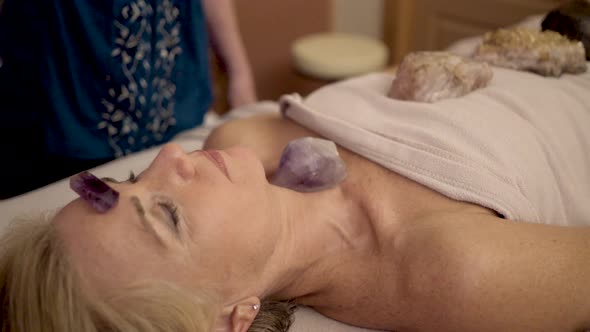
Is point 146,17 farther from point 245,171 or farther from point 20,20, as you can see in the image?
point 245,171

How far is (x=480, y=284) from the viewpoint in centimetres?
88

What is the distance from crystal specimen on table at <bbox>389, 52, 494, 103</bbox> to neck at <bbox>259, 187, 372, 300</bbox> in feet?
0.90

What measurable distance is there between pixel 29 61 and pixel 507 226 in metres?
1.06

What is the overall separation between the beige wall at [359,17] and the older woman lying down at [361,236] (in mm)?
2056

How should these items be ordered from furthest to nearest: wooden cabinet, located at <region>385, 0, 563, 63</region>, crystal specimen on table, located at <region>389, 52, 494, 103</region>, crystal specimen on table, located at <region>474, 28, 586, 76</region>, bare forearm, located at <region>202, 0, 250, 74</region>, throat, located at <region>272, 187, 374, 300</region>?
wooden cabinet, located at <region>385, 0, 563, 63</region>
bare forearm, located at <region>202, 0, 250, 74</region>
crystal specimen on table, located at <region>474, 28, 586, 76</region>
crystal specimen on table, located at <region>389, 52, 494, 103</region>
throat, located at <region>272, 187, 374, 300</region>

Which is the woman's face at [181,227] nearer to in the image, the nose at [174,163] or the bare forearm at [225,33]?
the nose at [174,163]

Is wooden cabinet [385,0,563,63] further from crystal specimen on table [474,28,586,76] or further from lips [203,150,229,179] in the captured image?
lips [203,150,229,179]

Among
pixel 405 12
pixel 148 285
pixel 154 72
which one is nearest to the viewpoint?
pixel 148 285

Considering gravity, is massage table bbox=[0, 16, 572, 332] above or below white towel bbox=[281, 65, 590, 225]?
below

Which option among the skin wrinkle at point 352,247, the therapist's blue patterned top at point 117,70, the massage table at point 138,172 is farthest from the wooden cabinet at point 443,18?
the skin wrinkle at point 352,247

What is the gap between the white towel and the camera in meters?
1.03

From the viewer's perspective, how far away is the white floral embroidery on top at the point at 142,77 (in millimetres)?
1326

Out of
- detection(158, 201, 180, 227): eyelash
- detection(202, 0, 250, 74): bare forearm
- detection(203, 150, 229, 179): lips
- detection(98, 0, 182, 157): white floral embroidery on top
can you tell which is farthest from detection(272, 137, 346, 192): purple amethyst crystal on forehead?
detection(202, 0, 250, 74): bare forearm

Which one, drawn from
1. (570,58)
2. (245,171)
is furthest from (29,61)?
(570,58)
